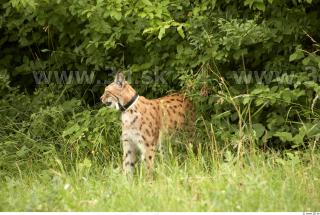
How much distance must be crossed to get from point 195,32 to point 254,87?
41.5 inches

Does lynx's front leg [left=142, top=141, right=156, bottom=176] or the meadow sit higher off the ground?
the meadow

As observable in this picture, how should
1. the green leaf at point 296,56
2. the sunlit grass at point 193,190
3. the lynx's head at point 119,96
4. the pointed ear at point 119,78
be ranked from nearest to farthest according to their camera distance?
the sunlit grass at point 193,190 → the green leaf at point 296,56 → the pointed ear at point 119,78 → the lynx's head at point 119,96

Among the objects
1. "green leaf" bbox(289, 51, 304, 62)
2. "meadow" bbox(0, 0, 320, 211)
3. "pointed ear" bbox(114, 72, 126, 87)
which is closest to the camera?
"meadow" bbox(0, 0, 320, 211)

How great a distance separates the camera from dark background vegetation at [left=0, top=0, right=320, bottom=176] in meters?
8.31

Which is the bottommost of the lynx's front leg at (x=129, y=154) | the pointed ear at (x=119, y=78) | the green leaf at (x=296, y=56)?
the lynx's front leg at (x=129, y=154)

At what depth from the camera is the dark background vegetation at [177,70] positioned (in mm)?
8312

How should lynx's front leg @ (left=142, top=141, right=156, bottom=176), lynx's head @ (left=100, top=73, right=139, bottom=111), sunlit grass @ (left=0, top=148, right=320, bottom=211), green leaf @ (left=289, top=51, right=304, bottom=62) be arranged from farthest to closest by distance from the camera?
lynx's head @ (left=100, top=73, right=139, bottom=111) < lynx's front leg @ (left=142, top=141, right=156, bottom=176) < green leaf @ (left=289, top=51, right=304, bottom=62) < sunlit grass @ (left=0, top=148, right=320, bottom=211)

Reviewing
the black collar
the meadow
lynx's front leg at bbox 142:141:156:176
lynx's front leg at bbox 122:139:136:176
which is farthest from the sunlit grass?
the black collar

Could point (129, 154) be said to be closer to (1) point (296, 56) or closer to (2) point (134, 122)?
(2) point (134, 122)

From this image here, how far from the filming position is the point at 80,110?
1031 cm

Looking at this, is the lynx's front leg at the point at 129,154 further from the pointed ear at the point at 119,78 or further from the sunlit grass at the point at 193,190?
the sunlit grass at the point at 193,190

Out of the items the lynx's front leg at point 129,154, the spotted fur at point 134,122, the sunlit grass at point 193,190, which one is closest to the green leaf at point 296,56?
the sunlit grass at point 193,190

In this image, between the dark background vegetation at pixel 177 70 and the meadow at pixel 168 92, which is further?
the dark background vegetation at pixel 177 70

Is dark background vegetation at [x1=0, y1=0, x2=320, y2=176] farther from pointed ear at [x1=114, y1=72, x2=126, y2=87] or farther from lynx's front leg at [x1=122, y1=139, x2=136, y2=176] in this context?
pointed ear at [x1=114, y1=72, x2=126, y2=87]
